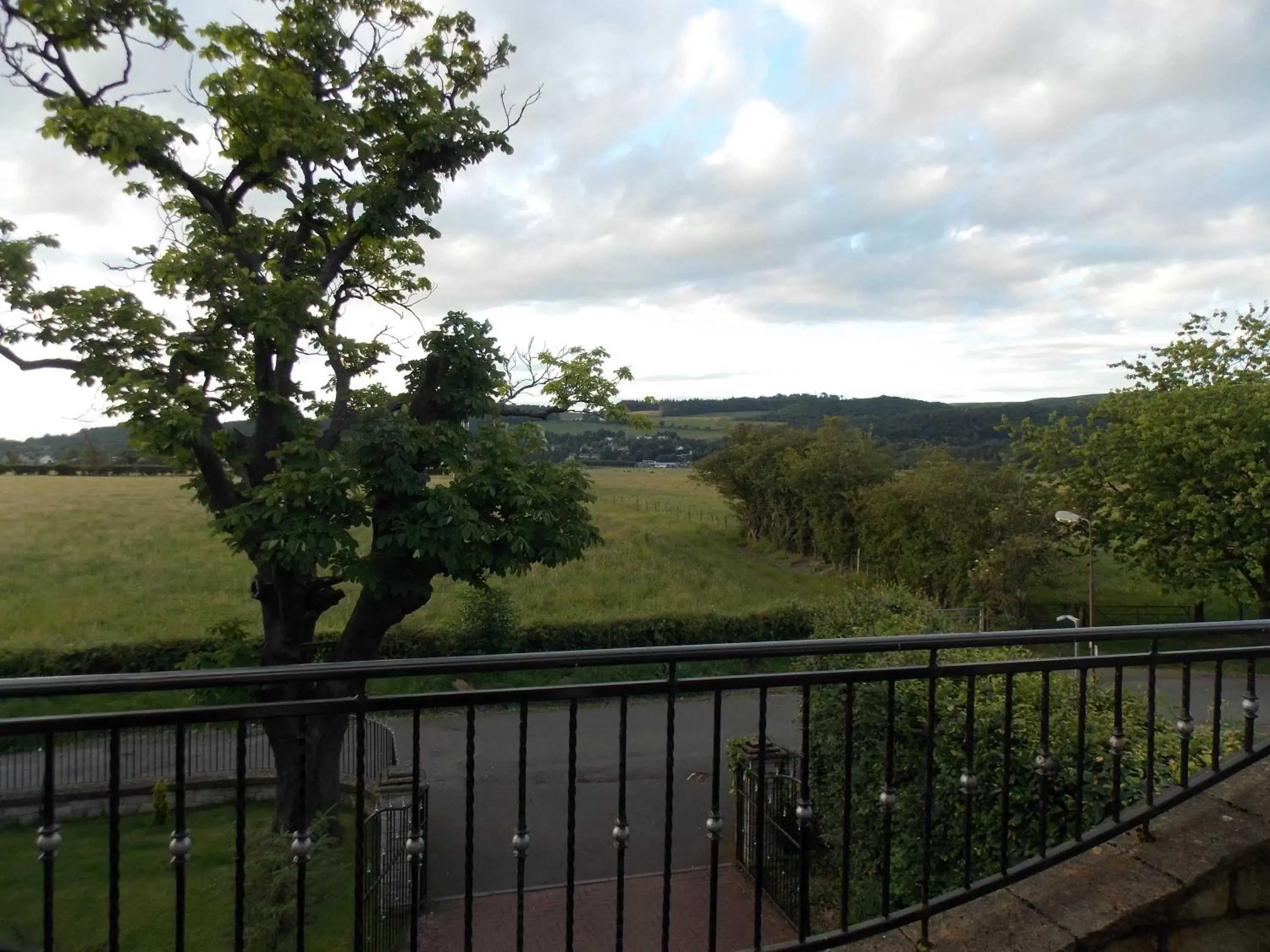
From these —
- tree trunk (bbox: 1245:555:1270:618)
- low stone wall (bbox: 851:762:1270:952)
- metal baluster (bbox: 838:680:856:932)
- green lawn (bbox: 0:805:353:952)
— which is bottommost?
green lawn (bbox: 0:805:353:952)

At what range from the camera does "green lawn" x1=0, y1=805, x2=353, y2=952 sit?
741 cm

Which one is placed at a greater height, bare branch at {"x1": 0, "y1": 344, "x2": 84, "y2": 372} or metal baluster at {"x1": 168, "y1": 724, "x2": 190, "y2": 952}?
bare branch at {"x1": 0, "y1": 344, "x2": 84, "y2": 372}

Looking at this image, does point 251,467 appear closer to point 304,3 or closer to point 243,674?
point 304,3

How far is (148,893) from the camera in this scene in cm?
857

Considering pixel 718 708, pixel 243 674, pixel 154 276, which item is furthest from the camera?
pixel 154 276

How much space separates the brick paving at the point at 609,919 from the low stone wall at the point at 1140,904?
5.43 metres

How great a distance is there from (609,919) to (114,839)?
24.7ft

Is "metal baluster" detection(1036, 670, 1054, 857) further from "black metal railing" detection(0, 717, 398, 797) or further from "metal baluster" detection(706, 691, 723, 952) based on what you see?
"black metal railing" detection(0, 717, 398, 797)

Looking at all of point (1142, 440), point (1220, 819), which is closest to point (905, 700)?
point (1220, 819)

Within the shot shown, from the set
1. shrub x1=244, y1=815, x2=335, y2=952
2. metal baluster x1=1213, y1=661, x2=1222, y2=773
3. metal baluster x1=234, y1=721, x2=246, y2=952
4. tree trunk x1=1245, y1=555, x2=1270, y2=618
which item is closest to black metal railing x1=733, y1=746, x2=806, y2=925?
shrub x1=244, y1=815, x2=335, y2=952

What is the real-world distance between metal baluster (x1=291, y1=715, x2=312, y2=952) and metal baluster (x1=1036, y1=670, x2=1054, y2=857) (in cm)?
232

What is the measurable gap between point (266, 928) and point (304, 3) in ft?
31.8

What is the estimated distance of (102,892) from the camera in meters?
8.53

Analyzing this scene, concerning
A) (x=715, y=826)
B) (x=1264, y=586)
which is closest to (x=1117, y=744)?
(x=715, y=826)
